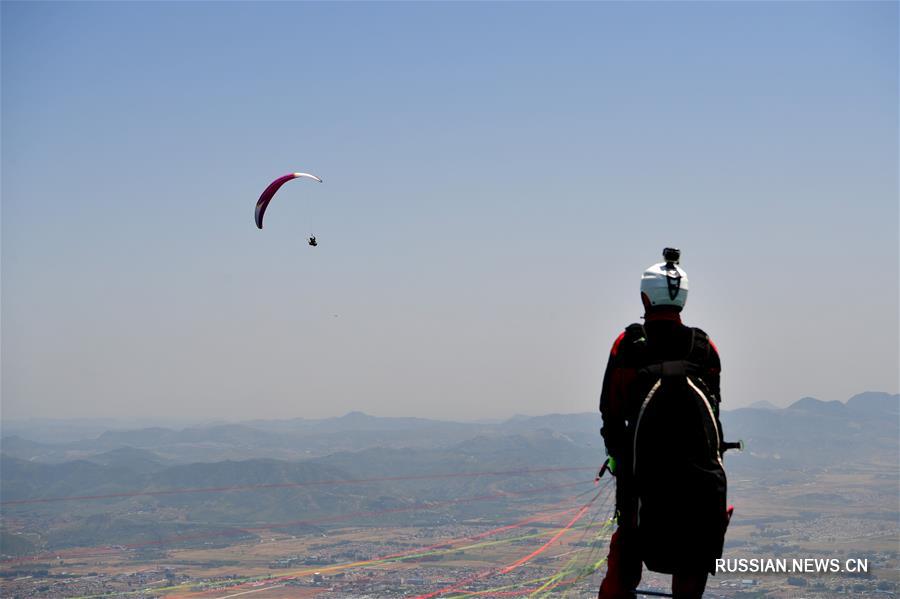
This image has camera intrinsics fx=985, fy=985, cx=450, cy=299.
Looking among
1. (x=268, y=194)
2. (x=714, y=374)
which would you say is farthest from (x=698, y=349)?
(x=268, y=194)

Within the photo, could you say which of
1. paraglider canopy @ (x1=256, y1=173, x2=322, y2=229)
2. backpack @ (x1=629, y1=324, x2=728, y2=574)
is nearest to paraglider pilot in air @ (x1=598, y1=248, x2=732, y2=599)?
backpack @ (x1=629, y1=324, x2=728, y2=574)

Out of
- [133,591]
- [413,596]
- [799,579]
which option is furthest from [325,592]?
[799,579]

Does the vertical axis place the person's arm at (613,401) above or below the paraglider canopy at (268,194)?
below

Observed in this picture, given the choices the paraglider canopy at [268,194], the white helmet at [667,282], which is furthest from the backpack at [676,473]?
the paraglider canopy at [268,194]

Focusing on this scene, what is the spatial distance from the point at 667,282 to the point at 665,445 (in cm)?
105

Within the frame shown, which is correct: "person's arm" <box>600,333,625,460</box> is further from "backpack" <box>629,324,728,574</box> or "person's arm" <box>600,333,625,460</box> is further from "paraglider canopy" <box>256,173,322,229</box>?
"paraglider canopy" <box>256,173,322,229</box>

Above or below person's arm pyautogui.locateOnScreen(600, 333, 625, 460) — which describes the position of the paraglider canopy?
above

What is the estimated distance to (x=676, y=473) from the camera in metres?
6.12

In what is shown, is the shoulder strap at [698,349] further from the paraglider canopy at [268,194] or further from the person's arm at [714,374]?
the paraglider canopy at [268,194]

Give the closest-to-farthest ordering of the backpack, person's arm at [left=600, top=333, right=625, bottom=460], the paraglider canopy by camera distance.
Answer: the backpack
person's arm at [left=600, top=333, right=625, bottom=460]
the paraglider canopy

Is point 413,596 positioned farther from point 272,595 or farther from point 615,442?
point 615,442

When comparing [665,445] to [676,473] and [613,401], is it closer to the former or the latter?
[676,473]

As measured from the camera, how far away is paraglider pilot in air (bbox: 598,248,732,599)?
6133mm

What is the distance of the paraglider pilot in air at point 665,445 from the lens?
20.1ft
